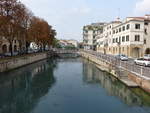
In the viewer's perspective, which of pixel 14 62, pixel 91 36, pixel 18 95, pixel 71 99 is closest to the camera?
pixel 71 99

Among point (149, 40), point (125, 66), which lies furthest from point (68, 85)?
point (149, 40)

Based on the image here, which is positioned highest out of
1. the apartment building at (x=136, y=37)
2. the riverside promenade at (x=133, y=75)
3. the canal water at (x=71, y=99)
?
the apartment building at (x=136, y=37)

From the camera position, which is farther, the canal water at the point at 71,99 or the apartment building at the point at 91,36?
the apartment building at the point at 91,36

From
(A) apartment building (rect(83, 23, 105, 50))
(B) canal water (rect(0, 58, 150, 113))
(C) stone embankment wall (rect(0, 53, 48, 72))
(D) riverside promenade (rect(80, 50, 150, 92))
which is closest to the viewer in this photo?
(B) canal water (rect(0, 58, 150, 113))

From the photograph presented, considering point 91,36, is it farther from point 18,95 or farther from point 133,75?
point 18,95

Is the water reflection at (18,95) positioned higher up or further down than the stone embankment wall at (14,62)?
further down

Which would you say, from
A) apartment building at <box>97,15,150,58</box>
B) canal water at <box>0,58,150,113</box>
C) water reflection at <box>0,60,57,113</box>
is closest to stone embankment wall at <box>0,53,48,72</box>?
water reflection at <box>0,60,57,113</box>

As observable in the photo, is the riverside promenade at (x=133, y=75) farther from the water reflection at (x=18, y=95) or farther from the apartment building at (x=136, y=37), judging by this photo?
the apartment building at (x=136, y=37)

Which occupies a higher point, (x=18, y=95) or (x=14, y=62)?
(x=14, y=62)

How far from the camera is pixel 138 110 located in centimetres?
1589

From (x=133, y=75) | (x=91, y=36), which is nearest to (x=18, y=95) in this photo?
(x=133, y=75)

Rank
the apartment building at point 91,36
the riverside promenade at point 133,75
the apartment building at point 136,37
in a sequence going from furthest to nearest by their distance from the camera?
the apartment building at point 91,36, the apartment building at point 136,37, the riverside promenade at point 133,75

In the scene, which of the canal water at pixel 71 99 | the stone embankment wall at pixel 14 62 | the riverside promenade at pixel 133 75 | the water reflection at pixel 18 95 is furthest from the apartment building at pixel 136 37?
the water reflection at pixel 18 95

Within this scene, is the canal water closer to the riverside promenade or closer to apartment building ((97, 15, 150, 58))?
the riverside promenade
